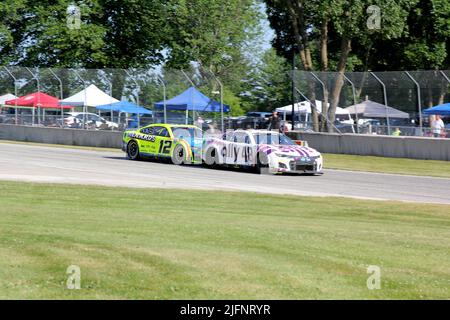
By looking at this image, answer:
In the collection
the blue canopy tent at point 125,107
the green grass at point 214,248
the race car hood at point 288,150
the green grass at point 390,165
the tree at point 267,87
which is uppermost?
the tree at point 267,87

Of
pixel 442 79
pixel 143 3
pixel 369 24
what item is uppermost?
pixel 143 3

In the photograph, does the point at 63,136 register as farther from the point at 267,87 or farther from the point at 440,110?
the point at 267,87

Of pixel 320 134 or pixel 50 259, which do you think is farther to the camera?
pixel 320 134

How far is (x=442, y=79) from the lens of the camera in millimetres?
28953

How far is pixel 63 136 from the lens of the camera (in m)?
39.3

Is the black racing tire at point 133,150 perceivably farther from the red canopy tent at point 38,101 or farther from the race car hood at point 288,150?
the red canopy tent at point 38,101

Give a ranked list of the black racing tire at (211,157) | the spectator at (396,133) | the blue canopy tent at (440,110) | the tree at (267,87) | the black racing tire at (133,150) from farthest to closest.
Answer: the tree at (267,87) < the spectator at (396,133) < the blue canopy tent at (440,110) < the black racing tire at (133,150) < the black racing tire at (211,157)

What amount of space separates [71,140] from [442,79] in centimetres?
1709

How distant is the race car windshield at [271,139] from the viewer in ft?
79.2

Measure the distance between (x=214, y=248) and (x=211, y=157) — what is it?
51.0ft

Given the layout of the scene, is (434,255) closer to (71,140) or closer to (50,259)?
(50,259)

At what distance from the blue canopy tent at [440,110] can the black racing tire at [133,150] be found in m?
9.52

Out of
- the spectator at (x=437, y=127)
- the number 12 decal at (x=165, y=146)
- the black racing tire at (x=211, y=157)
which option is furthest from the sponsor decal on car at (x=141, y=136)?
the spectator at (x=437, y=127)
